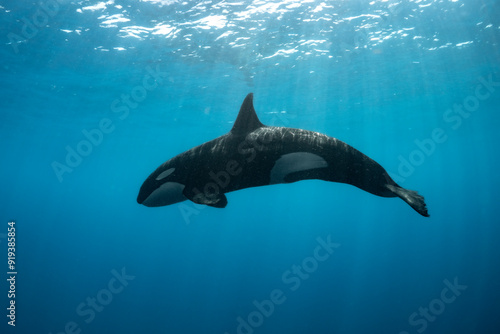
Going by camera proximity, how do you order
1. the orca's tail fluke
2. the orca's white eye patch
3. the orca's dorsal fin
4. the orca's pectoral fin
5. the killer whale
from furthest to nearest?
the orca's white eye patch
the orca's dorsal fin
the orca's pectoral fin
the killer whale
the orca's tail fluke

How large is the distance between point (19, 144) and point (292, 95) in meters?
36.6

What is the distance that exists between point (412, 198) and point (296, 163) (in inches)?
75.4

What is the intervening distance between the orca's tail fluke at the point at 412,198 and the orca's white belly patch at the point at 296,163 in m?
1.21

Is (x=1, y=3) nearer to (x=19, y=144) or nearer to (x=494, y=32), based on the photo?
(x=494, y=32)

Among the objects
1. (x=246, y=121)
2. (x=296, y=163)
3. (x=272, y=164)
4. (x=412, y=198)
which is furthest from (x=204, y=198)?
(x=412, y=198)

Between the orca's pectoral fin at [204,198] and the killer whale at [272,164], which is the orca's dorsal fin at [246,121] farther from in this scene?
the orca's pectoral fin at [204,198]

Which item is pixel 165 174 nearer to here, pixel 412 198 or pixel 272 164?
pixel 272 164

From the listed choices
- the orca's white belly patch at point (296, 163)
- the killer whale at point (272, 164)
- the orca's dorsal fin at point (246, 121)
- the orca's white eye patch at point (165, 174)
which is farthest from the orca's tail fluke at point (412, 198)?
the orca's white eye patch at point (165, 174)

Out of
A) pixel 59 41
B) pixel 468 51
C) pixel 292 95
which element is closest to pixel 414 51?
pixel 468 51

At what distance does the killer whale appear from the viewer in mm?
4980

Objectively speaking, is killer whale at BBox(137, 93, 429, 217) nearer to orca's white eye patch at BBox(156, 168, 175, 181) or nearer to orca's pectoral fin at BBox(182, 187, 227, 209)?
orca's pectoral fin at BBox(182, 187, 227, 209)

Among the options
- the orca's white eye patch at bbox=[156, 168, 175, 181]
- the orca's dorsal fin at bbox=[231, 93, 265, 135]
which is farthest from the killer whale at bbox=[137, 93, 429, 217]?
the orca's white eye patch at bbox=[156, 168, 175, 181]

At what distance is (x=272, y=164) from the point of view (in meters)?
5.13

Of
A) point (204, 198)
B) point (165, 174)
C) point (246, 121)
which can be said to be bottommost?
point (204, 198)
